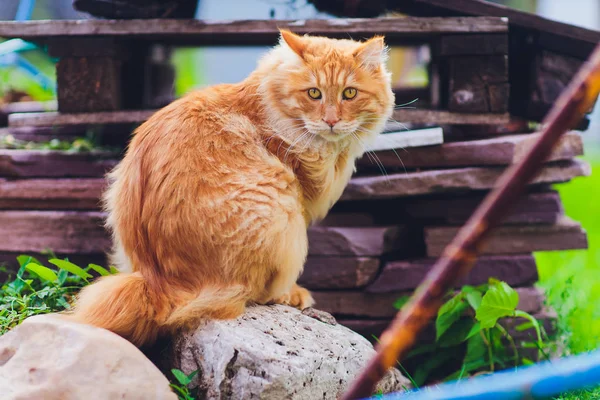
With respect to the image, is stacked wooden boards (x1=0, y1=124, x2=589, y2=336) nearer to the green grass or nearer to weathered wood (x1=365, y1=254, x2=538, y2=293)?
weathered wood (x1=365, y1=254, x2=538, y2=293)

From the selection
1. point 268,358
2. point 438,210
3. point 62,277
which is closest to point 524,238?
point 438,210

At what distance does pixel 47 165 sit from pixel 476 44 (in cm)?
277

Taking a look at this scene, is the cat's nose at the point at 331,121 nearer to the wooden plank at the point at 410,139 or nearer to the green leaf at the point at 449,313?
the wooden plank at the point at 410,139

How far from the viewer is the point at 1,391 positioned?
2.10 m

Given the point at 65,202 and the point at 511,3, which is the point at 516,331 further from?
the point at 511,3

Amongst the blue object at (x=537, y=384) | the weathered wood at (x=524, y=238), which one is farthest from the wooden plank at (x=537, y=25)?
the blue object at (x=537, y=384)

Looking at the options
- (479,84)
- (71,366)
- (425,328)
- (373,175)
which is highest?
(479,84)

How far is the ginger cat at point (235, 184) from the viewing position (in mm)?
2627

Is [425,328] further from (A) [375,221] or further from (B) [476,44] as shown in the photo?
(B) [476,44]

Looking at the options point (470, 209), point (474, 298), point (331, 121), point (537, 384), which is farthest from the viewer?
point (470, 209)

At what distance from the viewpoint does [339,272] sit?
3723 mm

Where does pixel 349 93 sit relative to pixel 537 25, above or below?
below

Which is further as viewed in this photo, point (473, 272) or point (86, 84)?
point (473, 272)

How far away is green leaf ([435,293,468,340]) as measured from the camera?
3391mm
